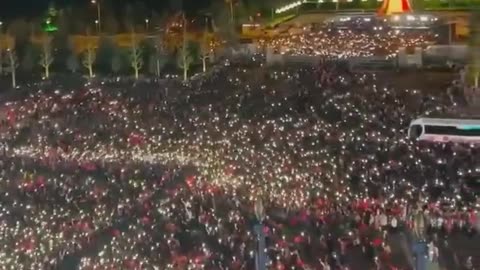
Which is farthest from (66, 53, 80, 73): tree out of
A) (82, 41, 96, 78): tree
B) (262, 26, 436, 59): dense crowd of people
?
(262, 26, 436, 59): dense crowd of people

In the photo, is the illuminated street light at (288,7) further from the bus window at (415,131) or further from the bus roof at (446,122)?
the bus window at (415,131)

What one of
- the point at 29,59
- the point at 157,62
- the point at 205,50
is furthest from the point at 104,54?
the point at 205,50

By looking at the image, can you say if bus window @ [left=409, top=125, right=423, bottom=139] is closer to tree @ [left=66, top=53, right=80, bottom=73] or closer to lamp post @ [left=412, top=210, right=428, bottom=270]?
lamp post @ [left=412, top=210, right=428, bottom=270]

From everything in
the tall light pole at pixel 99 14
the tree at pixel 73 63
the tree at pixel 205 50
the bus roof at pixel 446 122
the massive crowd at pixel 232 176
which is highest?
the tall light pole at pixel 99 14

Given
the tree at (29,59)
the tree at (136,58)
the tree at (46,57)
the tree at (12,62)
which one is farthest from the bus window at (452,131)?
the tree at (29,59)

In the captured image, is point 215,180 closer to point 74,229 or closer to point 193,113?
point 74,229

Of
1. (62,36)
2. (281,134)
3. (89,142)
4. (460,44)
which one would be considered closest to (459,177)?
(281,134)
